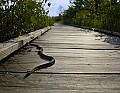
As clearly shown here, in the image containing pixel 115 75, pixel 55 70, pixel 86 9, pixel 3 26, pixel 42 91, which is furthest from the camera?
pixel 86 9

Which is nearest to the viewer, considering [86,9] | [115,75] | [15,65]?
[115,75]

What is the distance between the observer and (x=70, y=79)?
2.91 metres

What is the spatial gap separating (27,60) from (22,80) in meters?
1.25

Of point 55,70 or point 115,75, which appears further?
point 55,70

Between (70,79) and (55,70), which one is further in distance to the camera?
(55,70)

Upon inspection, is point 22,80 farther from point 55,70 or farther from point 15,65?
point 15,65

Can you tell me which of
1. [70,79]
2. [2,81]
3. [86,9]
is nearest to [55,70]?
[70,79]

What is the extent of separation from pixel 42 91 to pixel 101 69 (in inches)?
45.7

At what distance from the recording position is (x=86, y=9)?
22031mm

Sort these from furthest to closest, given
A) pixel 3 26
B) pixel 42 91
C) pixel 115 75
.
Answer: pixel 3 26 < pixel 115 75 < pixel 42 91

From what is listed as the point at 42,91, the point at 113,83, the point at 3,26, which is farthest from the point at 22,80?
the point at 3,26

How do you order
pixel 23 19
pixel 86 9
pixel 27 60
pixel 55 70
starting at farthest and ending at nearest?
pixel 86 9
pixel 23 19
pixel 27 60
pixel 55 70

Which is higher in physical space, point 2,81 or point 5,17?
point 5,17

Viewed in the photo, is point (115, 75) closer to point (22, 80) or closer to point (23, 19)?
point (22, 80)
